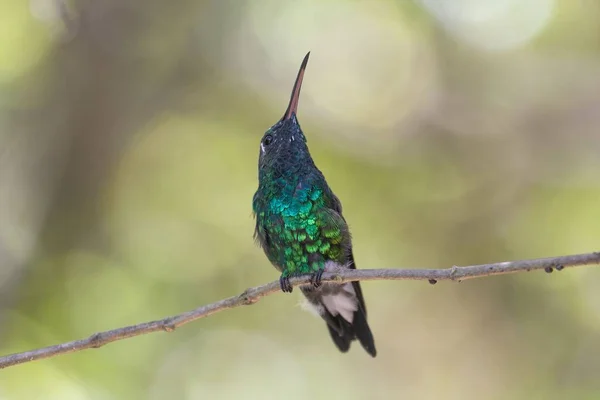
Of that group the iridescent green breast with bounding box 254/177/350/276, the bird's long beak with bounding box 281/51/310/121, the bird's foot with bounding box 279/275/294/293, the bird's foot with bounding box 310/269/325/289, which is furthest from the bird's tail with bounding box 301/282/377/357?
the bird's long beak with bounding box 281/51/310/121

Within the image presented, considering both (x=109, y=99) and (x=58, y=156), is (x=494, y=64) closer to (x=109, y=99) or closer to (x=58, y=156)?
(x=109, y=99)

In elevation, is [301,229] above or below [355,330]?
above

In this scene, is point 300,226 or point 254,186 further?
point 254,186

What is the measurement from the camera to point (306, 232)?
4.08 meters

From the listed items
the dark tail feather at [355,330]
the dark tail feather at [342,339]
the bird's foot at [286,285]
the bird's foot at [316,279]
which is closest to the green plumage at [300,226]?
the bird's foot at [316,279]

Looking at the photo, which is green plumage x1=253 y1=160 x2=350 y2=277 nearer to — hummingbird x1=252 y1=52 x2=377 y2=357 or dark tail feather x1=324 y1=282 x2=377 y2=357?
hummingbird x1=252 y1=52 x2=377 y2=357

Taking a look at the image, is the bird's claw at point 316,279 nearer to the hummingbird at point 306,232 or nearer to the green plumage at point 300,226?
the hummingbird at point 306,232

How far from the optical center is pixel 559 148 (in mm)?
6656

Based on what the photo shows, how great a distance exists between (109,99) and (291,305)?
9.76 feet

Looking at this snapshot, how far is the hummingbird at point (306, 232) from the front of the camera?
409cm

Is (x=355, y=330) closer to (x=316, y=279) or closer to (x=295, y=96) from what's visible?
(x=316, y=279)

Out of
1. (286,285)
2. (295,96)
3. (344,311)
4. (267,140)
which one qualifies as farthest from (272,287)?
(267,140)

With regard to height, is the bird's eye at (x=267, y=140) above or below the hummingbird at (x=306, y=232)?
above

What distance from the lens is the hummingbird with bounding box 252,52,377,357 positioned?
409 cm
